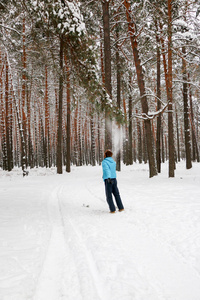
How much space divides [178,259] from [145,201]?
3641 millimetres

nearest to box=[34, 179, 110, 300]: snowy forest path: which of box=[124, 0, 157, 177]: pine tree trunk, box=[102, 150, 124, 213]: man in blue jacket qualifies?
box=[102, 150, 124, 213]: man in blue jacket

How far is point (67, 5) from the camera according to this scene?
222 inches

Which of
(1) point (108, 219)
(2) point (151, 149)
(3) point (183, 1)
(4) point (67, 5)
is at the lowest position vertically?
(1) point (108, 219)

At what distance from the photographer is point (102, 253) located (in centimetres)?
322

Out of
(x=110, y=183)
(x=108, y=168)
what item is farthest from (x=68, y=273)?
(x=108, y=168)

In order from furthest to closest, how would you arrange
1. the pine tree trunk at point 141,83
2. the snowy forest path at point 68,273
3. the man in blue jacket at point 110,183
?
the pine tree trunk at point 141,83 < the man in blue jacket at point 110,183 < the snowy forest path at point 68,273

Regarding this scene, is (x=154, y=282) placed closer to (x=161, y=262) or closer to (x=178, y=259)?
(x=161, y=262)

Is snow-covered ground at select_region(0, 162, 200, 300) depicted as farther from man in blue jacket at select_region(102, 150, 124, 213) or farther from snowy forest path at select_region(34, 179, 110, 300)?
man in blue jacket at select_region(102, 150, 124, 213)

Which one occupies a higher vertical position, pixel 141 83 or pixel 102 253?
pixel 141 83

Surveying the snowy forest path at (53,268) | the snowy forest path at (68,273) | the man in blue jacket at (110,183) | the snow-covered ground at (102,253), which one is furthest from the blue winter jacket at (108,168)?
the snowy forest path at (68,273)

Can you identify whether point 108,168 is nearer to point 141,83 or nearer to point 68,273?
point 68,273

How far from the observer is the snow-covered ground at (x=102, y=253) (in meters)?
2.33

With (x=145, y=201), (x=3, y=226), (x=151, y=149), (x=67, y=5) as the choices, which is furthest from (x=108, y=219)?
(x=151, y=149)

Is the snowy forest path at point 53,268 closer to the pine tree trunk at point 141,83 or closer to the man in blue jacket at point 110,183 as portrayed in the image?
the man in blue jacket at point 110,183
